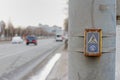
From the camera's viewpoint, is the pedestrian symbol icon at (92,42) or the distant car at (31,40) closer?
the pedestrian symbol icon at (92,42)

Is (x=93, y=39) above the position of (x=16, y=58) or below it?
above

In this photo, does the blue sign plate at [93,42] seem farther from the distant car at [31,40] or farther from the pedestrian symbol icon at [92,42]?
the distant car at [31,40]

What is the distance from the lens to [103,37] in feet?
7.84

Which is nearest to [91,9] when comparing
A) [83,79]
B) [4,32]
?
[83,79]

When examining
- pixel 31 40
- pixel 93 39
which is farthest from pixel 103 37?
pixel 31 40

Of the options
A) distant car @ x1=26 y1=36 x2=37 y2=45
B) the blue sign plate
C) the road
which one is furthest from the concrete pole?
distant car @ x1=26 y1=36 x2=37 y2=45

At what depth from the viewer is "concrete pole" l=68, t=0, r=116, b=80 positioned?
93.2 inches

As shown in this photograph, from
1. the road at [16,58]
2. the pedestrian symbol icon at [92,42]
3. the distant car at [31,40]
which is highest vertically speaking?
the pedestrian symbol icon at [92,42]

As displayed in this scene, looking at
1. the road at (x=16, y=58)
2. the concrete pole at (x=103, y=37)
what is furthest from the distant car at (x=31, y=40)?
the concrete pole at (x=103, y=37)

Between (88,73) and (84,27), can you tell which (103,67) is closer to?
(88,73)

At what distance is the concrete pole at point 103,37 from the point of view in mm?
2367

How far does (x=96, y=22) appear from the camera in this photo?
93.5 inches

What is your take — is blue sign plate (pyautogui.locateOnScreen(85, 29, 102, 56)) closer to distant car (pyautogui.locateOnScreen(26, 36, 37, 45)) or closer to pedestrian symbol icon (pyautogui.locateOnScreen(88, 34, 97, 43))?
pedestrian symbol icon (pyautogui.locateOnScreen(88, 34, 97, 43))

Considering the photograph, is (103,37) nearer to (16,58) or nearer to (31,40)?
(16,58)
